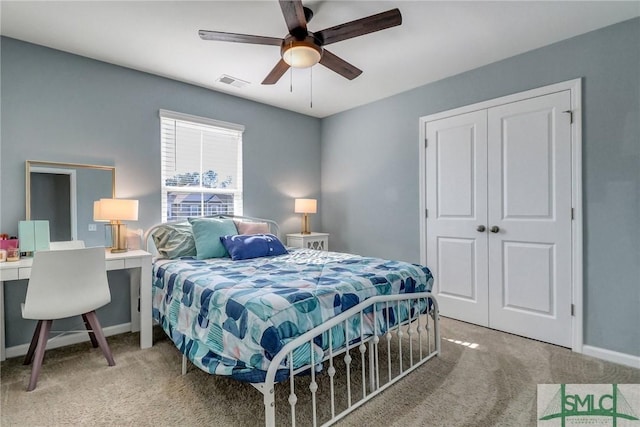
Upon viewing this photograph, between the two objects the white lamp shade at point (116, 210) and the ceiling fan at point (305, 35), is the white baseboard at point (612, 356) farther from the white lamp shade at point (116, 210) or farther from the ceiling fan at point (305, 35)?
the white lamp shade at point (116, 210)

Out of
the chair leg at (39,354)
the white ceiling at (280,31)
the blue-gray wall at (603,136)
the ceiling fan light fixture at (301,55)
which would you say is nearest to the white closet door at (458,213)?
the blue-gray wall at (603,136)

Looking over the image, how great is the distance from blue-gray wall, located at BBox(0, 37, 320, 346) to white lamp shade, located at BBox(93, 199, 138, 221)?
1.33 feet

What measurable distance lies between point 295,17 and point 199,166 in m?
2.26

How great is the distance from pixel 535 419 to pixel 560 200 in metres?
1.79

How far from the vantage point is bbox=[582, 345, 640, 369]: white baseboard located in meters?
2.36

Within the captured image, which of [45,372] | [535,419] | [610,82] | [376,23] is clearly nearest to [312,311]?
[535,419]

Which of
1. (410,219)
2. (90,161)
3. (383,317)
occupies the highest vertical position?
(90,161)

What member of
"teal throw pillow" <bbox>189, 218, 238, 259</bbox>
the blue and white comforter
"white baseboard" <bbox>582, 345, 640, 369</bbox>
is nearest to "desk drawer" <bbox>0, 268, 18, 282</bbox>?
the blue and white comforter

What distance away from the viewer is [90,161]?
296cm

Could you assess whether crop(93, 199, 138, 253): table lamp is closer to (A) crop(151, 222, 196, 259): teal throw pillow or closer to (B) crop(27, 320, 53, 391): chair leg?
(A) crop(151, 222, 196, 259): teal throw pillow

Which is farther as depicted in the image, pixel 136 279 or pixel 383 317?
pixel 136 279

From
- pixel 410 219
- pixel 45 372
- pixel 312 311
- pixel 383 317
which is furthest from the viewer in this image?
pixel 410 219

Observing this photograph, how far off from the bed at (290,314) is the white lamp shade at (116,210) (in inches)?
19.2

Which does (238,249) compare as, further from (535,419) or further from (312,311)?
(535,419)
